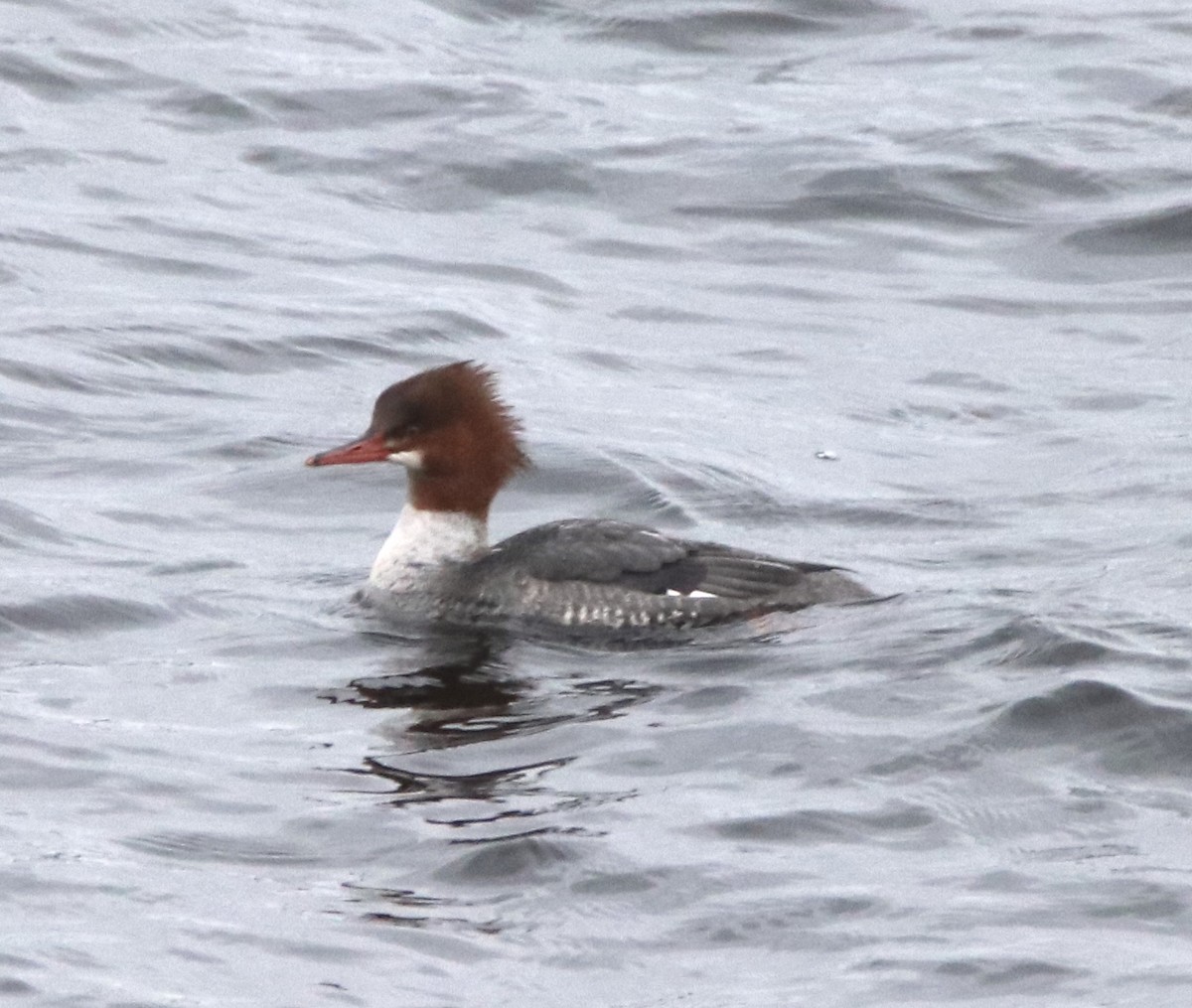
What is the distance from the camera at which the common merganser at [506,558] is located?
952cm

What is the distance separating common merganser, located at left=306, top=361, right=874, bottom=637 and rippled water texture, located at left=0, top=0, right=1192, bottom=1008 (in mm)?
219

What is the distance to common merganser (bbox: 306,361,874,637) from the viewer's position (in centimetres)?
952

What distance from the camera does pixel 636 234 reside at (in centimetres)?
1598

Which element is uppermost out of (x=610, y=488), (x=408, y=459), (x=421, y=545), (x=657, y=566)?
(x=408, y=459)

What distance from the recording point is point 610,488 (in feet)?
38.2

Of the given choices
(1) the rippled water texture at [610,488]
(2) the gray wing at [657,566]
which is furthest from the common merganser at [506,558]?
(1) the rippled water texture at [610,488]

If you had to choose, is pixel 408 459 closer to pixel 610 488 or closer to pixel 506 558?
pixel 506 558

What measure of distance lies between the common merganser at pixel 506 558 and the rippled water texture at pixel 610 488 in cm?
22

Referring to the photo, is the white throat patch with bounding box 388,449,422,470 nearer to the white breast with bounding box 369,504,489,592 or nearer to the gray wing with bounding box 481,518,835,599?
the white breast with bounding box 369,504,489,592

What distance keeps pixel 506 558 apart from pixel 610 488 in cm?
189

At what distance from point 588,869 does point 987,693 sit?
2032mm

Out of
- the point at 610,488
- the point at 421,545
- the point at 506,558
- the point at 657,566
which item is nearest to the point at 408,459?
the point at 421,545

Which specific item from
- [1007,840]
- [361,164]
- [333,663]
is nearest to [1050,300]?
[361,164]

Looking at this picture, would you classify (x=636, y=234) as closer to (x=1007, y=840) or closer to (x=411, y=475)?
(x=411, y=475)
